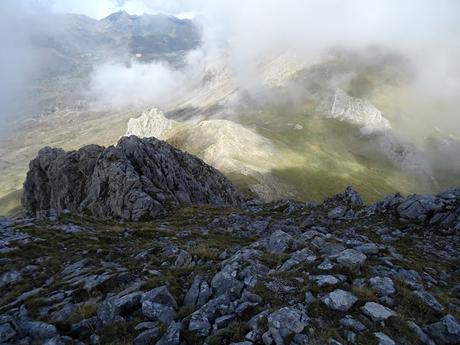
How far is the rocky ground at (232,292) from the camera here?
46.0ft

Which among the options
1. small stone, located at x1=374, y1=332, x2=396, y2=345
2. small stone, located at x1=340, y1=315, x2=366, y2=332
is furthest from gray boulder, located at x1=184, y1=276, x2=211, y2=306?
small stone, located at x1=374, y1=332, x2=396, y2=345

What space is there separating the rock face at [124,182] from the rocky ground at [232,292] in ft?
93.0

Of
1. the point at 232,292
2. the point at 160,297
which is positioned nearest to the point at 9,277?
the point at 160,297

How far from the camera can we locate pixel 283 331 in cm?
1336

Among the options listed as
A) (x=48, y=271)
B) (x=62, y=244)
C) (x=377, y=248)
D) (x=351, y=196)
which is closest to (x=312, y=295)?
(x=377, y=248)

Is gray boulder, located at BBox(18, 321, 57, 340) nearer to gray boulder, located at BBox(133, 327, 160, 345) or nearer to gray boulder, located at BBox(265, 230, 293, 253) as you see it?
gray boulder, located at BBox(133, 327, 160, 345)

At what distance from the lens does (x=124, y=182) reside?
6412 cm

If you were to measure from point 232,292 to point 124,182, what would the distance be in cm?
5094

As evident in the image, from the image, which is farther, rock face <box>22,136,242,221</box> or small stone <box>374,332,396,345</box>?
rock face <box>22,136,242,221</box>

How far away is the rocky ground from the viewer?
46.0 feet

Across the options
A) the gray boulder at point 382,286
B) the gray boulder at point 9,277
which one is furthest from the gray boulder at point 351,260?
the gray boulder at point 9,277

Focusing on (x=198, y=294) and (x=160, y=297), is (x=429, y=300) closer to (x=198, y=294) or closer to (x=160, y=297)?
(x=198, y=294)

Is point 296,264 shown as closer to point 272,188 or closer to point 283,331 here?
point 283,331

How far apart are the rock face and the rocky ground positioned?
28.3m
